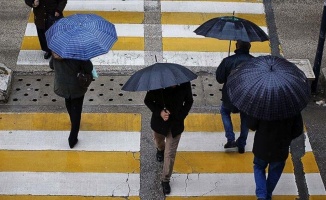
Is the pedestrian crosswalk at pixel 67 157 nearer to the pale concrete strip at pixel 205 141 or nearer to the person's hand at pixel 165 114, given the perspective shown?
the pale concrete strip at pixel 205 141

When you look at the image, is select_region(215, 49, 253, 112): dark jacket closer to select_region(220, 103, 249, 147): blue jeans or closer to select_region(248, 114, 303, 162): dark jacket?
select_region(220, 103, 249, 147): blue jeans

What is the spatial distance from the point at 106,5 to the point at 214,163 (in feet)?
15.6

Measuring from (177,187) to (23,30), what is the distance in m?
4.75

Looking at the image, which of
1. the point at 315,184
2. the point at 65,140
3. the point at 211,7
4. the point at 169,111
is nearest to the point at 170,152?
the point at 169,111

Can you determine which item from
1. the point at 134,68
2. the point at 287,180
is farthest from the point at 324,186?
the point at 134,68

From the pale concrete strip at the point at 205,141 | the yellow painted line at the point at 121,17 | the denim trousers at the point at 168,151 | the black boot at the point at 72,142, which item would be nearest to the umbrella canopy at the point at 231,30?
the denim trousers at the point at 168,151

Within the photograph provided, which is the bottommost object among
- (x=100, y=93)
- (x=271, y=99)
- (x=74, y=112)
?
(x=100, y=93)

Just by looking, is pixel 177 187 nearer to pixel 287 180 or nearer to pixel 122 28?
pixel 287 180

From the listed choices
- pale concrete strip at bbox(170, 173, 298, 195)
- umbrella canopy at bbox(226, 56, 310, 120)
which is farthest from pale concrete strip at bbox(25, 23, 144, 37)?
umbrella canopy at bbox(226, 56, 310, 120)

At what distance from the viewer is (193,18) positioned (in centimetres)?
1133

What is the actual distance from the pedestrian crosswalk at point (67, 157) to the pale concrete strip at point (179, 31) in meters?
2.40

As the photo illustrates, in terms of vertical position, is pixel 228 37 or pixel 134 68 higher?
pixel 228 37

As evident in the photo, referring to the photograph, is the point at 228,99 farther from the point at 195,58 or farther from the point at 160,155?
the point at 195,58

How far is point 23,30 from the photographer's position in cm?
1091
